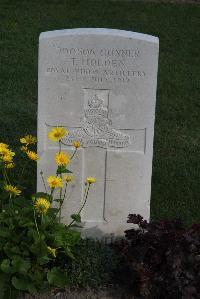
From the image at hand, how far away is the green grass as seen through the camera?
621 cm

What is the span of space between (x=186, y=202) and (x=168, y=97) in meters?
2.67

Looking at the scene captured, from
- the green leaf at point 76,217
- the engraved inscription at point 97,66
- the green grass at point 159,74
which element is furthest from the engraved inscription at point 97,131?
the green grass at point 159,74

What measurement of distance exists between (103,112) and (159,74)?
15.4 ft

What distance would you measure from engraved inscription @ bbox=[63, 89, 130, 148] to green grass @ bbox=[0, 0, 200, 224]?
3.84ft

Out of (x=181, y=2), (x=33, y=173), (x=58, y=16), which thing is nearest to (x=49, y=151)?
(x=33, y=173)

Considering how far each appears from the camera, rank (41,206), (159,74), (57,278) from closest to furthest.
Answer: (41,206) < (57,278) < (159,74)

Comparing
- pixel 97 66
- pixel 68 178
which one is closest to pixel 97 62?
pixel 97 66

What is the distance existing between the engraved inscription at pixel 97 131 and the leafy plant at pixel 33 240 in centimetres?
18

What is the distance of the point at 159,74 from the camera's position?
362 inches

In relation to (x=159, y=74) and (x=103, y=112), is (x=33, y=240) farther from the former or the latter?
(x=159, y=74)

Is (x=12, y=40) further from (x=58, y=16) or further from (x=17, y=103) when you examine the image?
(x=17, y=103)

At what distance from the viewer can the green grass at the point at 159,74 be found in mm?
6207

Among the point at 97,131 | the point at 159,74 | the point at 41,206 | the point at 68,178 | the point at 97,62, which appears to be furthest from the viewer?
the point at 159,74

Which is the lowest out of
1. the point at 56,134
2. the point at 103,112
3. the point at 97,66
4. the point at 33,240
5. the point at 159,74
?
the point at 33,240
